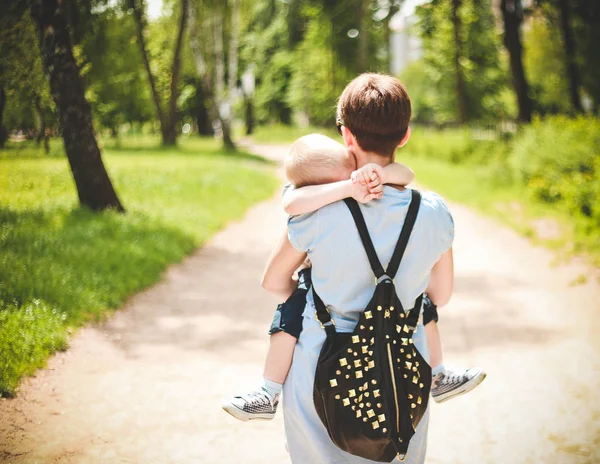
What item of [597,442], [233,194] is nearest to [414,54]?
[233,194]

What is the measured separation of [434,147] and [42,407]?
22.3m

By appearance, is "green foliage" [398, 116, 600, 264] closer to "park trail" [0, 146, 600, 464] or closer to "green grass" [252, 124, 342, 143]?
"park trail" [0, 146, 600, 464]

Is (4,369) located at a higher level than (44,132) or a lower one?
lower

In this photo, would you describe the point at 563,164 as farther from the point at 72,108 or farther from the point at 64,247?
the point at 64,247

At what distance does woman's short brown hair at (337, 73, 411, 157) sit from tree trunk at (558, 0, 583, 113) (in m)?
20.4

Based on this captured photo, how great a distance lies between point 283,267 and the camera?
2172mm

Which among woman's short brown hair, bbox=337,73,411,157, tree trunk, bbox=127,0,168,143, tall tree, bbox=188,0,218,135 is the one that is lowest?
woman's short brown hair, bbox=337,73,411,157

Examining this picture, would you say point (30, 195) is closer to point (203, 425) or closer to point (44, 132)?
point (44, 132)

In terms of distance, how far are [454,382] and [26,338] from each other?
10.3ft

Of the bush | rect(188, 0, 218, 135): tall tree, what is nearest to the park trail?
the bush

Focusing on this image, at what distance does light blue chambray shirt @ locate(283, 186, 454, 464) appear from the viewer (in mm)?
1989

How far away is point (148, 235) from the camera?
26.7 ft

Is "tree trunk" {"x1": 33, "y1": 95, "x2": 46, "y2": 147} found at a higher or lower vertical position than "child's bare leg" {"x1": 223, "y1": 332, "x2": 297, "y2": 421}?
higher

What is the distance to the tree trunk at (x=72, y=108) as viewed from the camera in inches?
285
